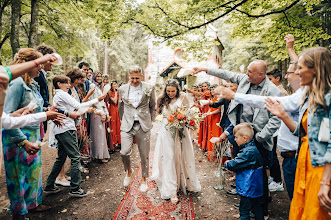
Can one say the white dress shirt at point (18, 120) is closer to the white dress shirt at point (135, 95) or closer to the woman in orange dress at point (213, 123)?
the white dress shirt at point (135, 95)

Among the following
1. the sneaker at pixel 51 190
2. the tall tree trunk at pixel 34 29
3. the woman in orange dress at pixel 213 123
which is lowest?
the sneaker at pixel 51 190

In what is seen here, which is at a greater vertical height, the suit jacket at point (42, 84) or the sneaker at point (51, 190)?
the suit jacket at point (42, 84)

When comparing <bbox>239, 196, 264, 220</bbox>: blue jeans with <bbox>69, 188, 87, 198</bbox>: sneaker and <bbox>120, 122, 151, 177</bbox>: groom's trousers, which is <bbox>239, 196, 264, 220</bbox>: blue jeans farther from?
<bbox>69, 188, 87, 198</bbox>: sneaker

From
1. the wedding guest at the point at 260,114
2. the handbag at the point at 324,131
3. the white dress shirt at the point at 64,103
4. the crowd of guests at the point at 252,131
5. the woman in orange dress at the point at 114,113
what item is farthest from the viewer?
the woman in orange dress at the point at 114,113

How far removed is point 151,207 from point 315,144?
114 inches

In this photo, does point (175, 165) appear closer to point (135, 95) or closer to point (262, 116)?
point (135, 95)

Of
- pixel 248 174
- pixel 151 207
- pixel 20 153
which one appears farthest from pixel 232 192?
pixel 20 153

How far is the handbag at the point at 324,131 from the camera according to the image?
5.38 ft

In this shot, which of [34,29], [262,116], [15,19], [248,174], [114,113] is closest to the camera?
[248,174]

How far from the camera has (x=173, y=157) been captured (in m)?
4.04

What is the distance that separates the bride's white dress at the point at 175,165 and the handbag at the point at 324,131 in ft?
8.83

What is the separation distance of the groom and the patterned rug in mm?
280

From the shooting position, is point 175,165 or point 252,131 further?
point 175,165

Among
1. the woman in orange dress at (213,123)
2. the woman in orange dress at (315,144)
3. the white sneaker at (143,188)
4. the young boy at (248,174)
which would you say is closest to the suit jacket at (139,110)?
the white sneaker at (143,188)
